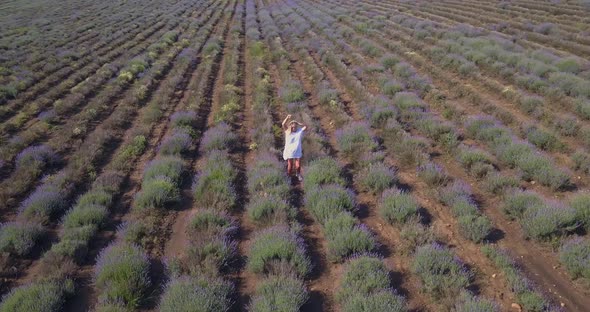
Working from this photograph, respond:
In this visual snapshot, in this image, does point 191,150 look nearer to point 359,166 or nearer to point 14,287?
point 359,166

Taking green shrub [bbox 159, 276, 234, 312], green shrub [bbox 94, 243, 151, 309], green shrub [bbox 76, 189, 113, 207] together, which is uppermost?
green shrub [bbox 159, 276, 234, 312]

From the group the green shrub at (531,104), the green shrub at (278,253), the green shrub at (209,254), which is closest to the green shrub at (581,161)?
the green shrub at (531,104)

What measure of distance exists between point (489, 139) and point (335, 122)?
4353 mm

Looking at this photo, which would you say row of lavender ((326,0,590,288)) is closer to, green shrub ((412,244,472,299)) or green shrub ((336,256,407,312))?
green shrub ((412,244,472,299))

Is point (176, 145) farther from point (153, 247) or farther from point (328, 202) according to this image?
point (328, 202)

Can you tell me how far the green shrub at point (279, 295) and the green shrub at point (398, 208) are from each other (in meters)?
2.51

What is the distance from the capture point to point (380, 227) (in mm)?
7613

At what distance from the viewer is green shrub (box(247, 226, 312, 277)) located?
6.30 metres

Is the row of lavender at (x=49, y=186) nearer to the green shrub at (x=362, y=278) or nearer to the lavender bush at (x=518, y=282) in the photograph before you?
the green shrub at (x=362, y=278)

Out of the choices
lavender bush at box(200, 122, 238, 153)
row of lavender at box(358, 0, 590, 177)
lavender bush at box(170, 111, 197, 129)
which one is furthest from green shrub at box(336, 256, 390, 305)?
lavender bush at box(170, 111, 197, 129)

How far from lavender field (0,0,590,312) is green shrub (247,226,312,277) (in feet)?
0.11

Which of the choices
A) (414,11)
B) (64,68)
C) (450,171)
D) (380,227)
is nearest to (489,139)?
(450,171)

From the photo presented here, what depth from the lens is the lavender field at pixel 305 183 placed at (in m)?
5.95

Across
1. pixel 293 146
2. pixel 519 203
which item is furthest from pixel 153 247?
pixel 519 203
